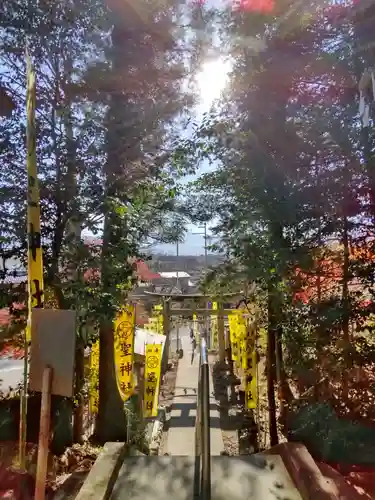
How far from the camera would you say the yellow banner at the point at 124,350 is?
7848 millimetres

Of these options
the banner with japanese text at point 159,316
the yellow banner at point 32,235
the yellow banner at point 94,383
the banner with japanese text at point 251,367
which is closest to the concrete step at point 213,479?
the yellow banner at point 32,235

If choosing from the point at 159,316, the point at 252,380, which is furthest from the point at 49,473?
the point at 159,316

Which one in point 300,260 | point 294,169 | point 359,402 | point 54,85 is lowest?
point 359,402

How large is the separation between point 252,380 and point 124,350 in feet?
13.1

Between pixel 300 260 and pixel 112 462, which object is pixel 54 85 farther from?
pixel 112 462

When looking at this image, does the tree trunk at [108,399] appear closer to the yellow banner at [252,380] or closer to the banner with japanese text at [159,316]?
the yellow banner at [252,380]

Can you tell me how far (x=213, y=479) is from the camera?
402 centimetres

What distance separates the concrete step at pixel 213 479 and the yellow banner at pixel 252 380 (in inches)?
234

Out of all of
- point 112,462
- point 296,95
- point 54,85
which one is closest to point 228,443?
→ point 112,462

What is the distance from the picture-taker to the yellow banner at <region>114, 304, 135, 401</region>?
785 centimetres

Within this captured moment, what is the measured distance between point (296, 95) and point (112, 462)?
5.75 m

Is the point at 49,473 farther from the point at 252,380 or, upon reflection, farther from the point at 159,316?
the point at 159,316

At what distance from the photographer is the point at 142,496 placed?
371cm

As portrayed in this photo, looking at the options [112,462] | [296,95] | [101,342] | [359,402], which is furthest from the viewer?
[101,342]
